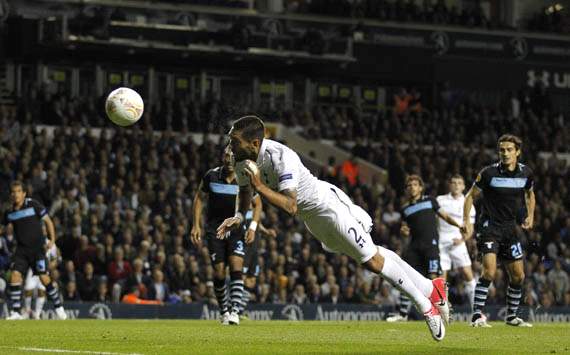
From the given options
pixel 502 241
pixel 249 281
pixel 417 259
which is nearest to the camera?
pixel 502 241

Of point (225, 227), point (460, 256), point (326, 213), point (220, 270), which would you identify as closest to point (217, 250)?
point (220, 270)

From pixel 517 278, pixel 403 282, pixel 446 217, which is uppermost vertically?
pixel 446 217

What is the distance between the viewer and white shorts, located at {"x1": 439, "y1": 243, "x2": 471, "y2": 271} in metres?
24.8

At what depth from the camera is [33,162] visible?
3005cm

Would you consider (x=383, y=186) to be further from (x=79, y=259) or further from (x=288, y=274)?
(x=79, y=259)

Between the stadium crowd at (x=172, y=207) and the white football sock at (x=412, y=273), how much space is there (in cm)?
1043

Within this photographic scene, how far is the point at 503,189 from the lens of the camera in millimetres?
17859

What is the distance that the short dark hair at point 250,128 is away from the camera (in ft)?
38.6

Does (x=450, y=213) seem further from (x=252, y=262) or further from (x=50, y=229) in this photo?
Answer: (x=50, y=229)

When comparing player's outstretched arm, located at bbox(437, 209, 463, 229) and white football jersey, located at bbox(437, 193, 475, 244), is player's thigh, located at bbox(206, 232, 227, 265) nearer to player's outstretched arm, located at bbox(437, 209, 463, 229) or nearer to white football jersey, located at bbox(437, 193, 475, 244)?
player's outstretched arm, located at bbox(437, 209, 463, 229)

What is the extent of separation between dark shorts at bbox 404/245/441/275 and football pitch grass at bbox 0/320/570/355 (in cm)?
490

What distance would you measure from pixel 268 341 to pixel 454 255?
11959 millimetres

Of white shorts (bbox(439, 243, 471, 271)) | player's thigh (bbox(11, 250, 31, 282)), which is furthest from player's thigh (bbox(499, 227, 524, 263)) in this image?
player's thigh (bbox(11, 250, 31, 282))

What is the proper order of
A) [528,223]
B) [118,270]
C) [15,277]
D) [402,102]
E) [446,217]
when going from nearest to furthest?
1. [528,223]
2. [446,217]
3. [15,277]
4. [118,270]
5. [402,102]
